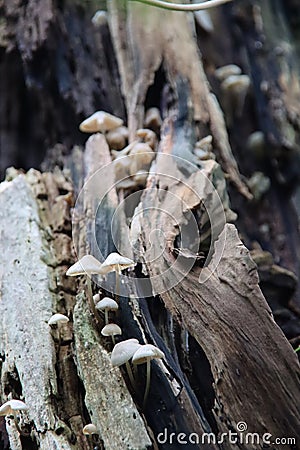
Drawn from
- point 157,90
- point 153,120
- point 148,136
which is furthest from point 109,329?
point 157,90

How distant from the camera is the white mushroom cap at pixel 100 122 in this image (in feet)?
11.7

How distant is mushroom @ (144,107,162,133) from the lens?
12.3 ft

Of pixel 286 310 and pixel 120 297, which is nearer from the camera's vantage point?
pixel 120 297

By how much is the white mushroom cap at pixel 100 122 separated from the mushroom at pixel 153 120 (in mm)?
262

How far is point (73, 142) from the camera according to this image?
4.09 meters

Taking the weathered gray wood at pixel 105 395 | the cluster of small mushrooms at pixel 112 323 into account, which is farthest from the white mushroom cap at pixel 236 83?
the weathered gray wood at pixel 105 395

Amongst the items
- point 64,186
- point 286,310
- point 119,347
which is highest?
point 64,186

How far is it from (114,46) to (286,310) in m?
2.98

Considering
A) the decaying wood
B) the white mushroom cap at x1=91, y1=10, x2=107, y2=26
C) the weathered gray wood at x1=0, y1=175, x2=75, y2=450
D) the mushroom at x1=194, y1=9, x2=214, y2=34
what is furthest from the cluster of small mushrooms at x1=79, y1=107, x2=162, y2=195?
the mushroom at x1=194, y1=9, x2=214, y2=34

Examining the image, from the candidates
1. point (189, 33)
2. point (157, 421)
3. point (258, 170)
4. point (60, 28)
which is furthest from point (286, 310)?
point (60, 28)

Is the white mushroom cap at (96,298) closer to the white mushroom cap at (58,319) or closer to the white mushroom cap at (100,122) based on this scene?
the white mushroom cap at (58,319)

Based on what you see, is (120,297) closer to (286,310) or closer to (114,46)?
(286,310)

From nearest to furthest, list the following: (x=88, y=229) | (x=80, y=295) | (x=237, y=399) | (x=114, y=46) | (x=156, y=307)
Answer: (x=237, y=399) < (x=156, y=307) < (x=80, y=295) < (x=88, y=229) < (x=114, y=46)

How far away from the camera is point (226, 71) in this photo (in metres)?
4.86
